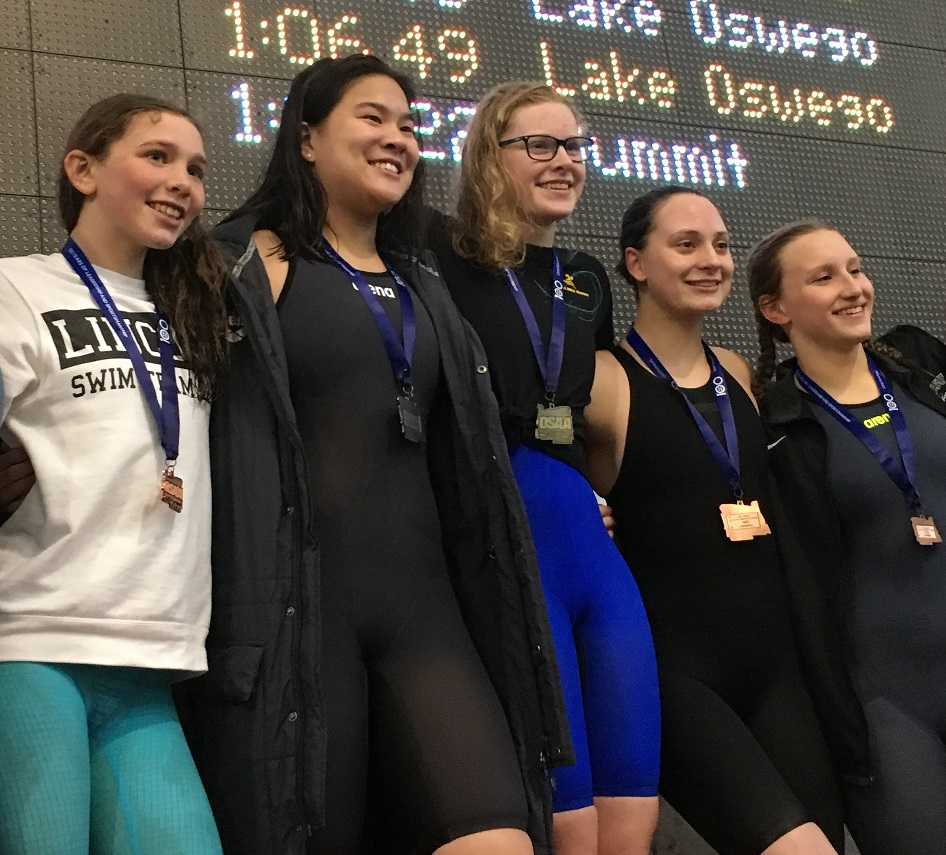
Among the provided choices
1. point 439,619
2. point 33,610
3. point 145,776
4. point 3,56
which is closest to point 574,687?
point 439,619

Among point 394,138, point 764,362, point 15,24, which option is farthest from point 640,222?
point 15,24

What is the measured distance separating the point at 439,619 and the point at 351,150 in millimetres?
885

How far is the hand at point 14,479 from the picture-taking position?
69.7 inches

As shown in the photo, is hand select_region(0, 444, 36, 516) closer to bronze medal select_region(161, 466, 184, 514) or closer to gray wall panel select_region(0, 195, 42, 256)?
bronze medal select_region(161, 466, 184, 514)

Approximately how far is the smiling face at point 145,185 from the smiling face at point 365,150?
0.28m

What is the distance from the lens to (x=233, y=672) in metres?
1.84

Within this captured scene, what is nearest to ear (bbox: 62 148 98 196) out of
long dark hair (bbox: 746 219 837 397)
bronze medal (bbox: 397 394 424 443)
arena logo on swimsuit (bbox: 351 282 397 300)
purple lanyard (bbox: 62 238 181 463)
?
purple lanyard (bbox: 62 238 181 463)

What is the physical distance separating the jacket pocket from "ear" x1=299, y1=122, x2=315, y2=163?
3.16 ft

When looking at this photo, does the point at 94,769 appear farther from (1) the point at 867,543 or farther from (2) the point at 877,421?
(2) the point at 877,421

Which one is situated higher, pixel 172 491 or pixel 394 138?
pixel 394 138

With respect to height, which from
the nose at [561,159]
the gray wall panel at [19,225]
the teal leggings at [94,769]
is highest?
the gray wall panel at [19,225]

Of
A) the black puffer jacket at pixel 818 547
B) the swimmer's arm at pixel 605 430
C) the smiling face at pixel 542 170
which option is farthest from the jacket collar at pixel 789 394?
Result: the smiling face at pixel 542 170

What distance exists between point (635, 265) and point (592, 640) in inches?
39.1

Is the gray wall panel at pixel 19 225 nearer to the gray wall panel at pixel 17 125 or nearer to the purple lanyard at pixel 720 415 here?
the gray wall panel at pixel 17 125
